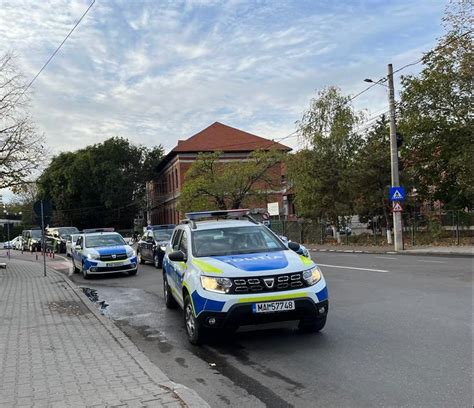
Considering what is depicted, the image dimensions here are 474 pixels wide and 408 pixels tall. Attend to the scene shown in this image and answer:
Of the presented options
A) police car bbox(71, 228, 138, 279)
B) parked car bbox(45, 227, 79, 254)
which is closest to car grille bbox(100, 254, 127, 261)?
police car bbox(71, 228, 138, 279)

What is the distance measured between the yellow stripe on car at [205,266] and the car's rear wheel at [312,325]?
134cm

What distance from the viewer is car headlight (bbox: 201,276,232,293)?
630 cm

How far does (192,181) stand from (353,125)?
17.1 meters

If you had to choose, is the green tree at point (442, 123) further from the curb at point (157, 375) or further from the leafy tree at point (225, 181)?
the curb at point (157, 375)

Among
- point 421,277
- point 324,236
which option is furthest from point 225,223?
point 324,236

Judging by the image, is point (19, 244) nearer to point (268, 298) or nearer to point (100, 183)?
point (100, 183)

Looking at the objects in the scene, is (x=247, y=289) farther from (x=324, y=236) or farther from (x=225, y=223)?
(x=324, y=236)

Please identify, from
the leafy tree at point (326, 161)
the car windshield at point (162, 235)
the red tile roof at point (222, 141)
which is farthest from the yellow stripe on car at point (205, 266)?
the red tile roof at point (222, 141)

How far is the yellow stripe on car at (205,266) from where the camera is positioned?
6.51 metres

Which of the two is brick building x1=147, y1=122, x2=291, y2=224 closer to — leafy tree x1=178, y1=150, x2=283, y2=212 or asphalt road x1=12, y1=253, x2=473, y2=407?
leafy tree x1=178, y1=150, x2=283, y2=212

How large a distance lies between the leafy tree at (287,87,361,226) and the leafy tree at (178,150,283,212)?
831 centimetres

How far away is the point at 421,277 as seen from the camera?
41.7 ft

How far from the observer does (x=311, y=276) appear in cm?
661

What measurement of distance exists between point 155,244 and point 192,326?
1376 centimetres
